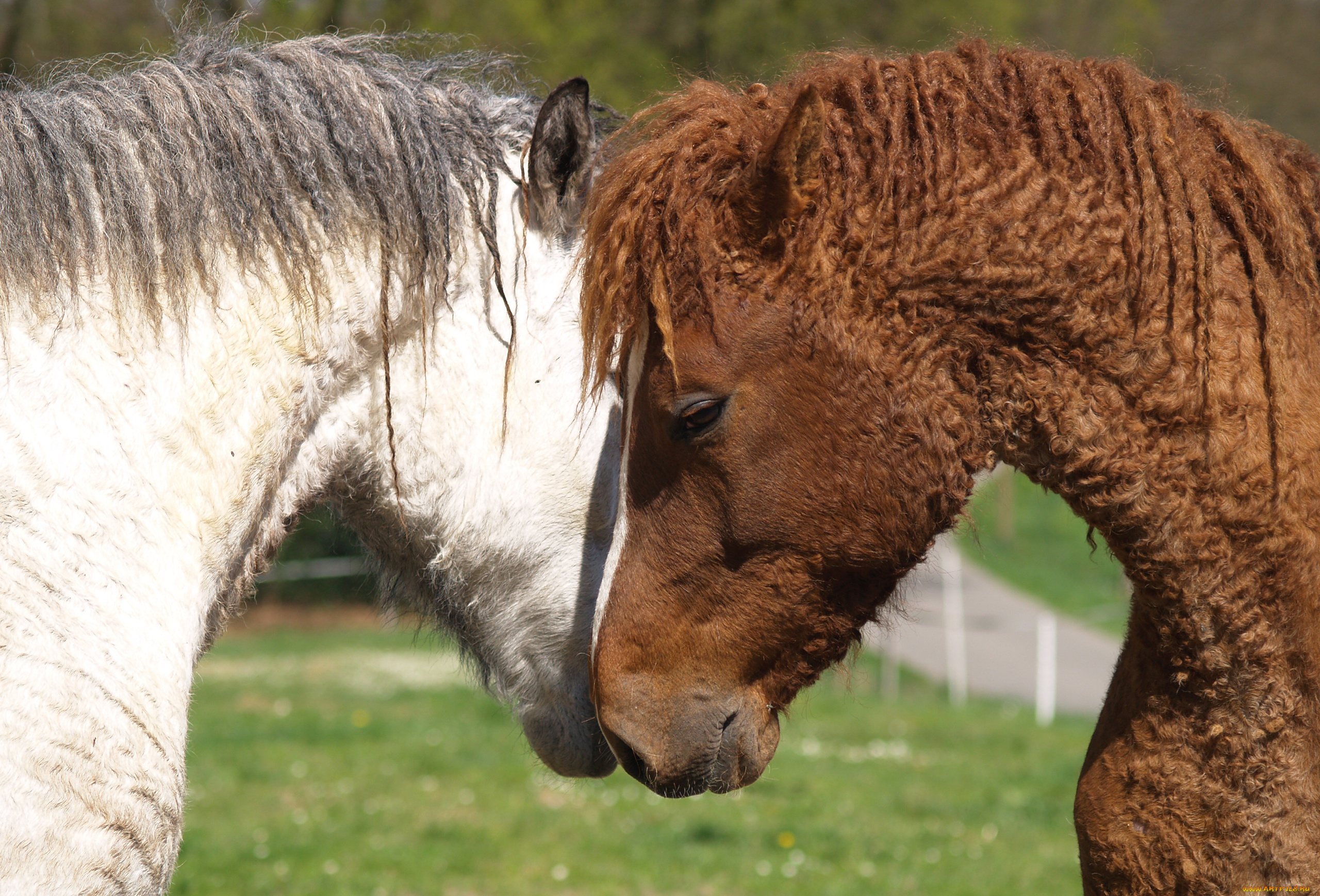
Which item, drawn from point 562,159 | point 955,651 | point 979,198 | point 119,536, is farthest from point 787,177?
point 955,651

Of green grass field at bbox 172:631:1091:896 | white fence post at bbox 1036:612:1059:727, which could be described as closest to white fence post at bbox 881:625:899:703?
white fence post at bbox 1036:612:1059:727

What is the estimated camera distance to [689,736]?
6.69 feet

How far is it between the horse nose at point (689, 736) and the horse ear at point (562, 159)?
1020 millimetres

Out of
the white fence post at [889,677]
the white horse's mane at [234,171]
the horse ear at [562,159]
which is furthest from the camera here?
the white fence post at [889,677]

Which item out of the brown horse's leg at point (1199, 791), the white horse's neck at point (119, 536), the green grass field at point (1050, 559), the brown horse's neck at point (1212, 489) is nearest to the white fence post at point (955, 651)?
the green grass field at point (1050, 559)

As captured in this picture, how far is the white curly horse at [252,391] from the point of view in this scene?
68.3 inches

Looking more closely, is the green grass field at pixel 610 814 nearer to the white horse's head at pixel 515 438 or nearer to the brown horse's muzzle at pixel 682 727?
the white horse's head at pixel 515 438

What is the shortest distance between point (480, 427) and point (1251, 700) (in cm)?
153

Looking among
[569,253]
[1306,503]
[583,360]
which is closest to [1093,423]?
[1306,503]

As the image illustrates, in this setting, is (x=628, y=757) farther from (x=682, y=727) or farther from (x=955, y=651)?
(x=955, y=651)

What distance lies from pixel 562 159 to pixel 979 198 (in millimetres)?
893

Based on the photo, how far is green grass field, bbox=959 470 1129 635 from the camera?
17.3 metres

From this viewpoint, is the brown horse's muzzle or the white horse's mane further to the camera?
the brown horse's muzzle

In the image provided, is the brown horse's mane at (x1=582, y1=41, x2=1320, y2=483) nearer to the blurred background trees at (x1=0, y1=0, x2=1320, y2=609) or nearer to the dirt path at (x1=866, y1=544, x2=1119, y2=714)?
the dirt path at (x1=866, y1=544, x2=1119, y2=714)
